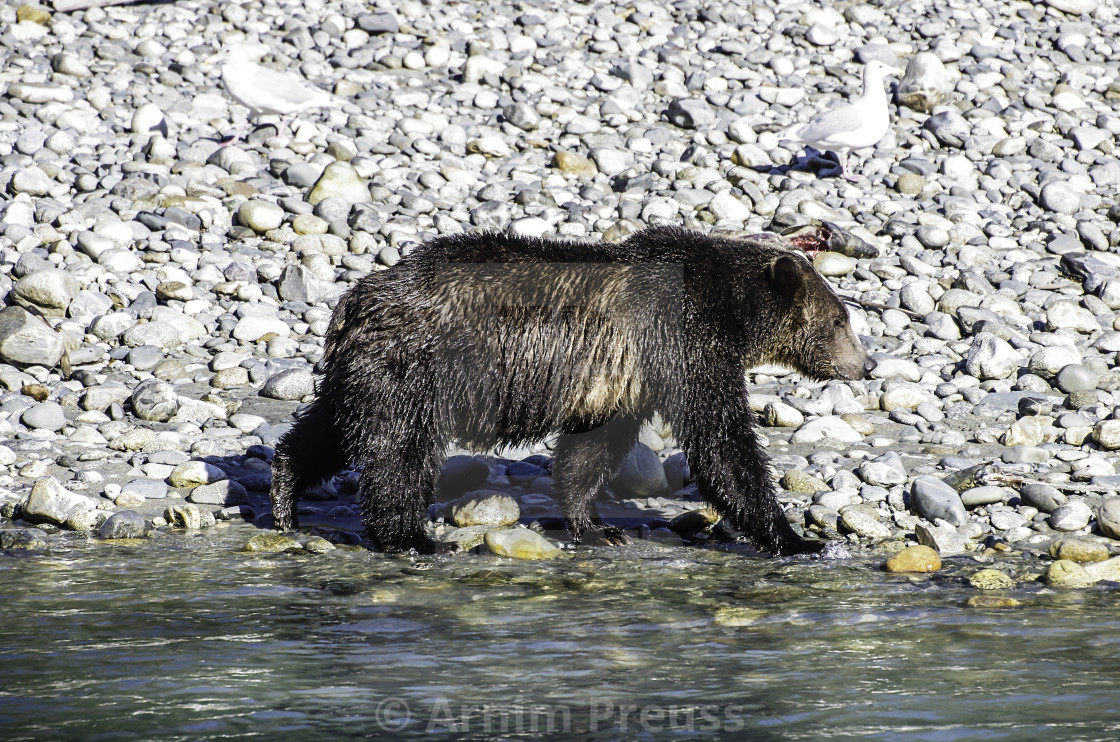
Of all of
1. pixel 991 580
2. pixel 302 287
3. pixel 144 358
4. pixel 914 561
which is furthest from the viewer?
pixel 302 287

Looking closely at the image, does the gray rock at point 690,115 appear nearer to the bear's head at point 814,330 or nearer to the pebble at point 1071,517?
the bear's head at point 814,330

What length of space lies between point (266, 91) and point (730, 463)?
741 centimetres

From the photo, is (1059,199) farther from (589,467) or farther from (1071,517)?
(589,467)

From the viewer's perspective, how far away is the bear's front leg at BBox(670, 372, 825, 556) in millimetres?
5527

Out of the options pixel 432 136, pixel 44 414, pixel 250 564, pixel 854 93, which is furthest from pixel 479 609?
pixel 854 93

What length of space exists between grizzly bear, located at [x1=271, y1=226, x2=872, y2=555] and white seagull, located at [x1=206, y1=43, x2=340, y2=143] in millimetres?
6151

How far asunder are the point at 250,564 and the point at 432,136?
272 inches

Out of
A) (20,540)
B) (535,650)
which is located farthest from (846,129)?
(20,540)

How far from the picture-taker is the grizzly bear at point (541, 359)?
536 cm

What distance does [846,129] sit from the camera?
1052cm

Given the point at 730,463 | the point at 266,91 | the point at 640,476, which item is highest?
the point at 266,91

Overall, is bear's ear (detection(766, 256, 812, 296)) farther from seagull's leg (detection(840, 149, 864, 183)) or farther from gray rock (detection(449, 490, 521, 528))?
seagull's leg (detection(840, 149, 864, 183))

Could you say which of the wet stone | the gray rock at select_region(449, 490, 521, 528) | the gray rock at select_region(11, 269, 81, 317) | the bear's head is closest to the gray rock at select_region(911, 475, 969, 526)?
the bear's head

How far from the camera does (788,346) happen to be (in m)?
6.01
